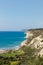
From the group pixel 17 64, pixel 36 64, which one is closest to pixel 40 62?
pixel 36 64

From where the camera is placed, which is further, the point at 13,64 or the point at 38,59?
the point at 13,64

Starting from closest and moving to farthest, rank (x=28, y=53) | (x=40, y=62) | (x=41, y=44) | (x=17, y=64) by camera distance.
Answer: (x=40, y=62)
(x=17, y=64)
(x=28, y=53)
(x=41, y=44)

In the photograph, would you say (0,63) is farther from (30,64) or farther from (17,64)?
(30,64)

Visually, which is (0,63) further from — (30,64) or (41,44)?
(41,44)

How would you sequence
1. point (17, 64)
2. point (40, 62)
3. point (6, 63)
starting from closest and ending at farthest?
point (40, 62), point (17, 64), point (6, 63)

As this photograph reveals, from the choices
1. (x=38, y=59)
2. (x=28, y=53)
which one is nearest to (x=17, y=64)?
(x=38, y=59)

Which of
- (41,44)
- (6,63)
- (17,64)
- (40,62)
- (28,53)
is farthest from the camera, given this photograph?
(41,44)

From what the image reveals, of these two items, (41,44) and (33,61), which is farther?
(41,44)
